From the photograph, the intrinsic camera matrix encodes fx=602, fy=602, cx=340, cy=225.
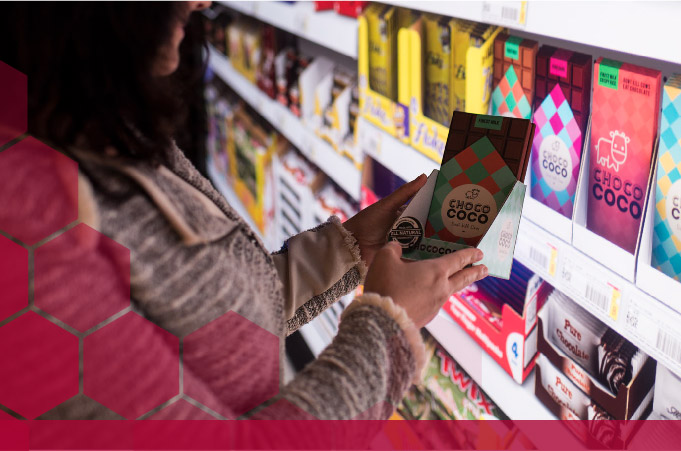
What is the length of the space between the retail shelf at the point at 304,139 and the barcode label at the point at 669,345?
3.72ft

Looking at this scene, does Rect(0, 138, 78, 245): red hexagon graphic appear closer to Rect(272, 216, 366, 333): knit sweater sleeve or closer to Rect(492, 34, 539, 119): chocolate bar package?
Rect(272, 216, 366, 333): knit sweater sleeve

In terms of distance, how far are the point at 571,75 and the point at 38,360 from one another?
941 millimetres

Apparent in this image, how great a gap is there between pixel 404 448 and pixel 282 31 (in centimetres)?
191

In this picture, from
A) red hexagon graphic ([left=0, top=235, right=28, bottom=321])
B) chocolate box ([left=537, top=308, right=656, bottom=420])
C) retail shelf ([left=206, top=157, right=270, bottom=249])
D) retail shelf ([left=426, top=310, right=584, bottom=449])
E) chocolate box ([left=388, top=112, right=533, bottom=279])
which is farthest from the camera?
retail shelf ([left=206, top=157, right=270, bottom=249])

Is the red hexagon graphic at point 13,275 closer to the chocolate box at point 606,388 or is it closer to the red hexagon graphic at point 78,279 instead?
the red hexagon graphic at point 78,279

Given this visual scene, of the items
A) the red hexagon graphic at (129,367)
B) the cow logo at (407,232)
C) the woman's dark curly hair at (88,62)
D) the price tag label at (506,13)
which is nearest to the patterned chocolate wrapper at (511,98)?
the price tag label at (506,13)

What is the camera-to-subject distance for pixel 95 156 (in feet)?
2.42

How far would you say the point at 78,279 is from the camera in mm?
676

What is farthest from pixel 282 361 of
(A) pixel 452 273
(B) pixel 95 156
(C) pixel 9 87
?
(C) pixel 9 87

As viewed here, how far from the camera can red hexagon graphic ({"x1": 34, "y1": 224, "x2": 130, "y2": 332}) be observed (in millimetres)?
668

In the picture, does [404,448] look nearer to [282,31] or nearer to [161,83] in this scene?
[161,83]

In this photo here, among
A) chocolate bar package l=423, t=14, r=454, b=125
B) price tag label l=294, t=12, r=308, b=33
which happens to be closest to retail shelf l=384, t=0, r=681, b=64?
chocolate bar package l=423, t=14, r=454, b=125

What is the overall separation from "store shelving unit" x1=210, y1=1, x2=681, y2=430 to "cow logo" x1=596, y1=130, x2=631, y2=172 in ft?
0.45

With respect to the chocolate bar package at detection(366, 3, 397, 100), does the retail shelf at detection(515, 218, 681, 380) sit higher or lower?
lower
